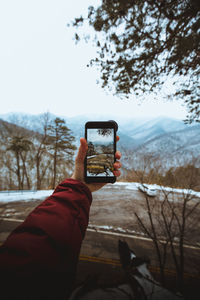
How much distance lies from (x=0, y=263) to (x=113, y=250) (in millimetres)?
5292

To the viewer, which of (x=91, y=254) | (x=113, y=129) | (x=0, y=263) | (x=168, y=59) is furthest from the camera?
(x=91, y=254)

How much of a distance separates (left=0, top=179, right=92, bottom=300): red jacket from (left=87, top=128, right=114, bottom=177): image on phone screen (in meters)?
0.72

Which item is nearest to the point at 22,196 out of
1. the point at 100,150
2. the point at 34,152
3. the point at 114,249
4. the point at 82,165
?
the point at 34,152

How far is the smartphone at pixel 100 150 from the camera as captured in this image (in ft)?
5.28

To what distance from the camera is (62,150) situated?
Answer: 10953 millimetres

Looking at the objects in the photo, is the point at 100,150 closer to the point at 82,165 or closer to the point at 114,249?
the point at 82,165

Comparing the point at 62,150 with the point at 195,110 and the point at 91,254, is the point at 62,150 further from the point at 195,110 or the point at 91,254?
the point at 195,110

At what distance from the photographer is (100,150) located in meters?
1.74

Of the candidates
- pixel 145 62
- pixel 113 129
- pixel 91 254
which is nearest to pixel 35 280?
pixel 113 129

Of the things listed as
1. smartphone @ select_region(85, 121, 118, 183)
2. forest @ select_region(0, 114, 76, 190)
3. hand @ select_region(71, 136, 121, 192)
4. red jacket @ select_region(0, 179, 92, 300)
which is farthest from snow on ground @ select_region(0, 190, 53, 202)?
red jacket @ select_region(0, 179, 92, 300)

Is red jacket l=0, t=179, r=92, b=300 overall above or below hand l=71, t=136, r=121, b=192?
below

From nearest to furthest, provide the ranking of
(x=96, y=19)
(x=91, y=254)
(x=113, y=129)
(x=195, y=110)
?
(x=113, y=129) → (x=96, y=19) → (x=195, y=110) → (x=91, y=254)

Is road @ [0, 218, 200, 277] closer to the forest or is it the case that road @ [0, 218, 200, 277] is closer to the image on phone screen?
the image on phone screen

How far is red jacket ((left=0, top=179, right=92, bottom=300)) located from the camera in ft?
1.89
